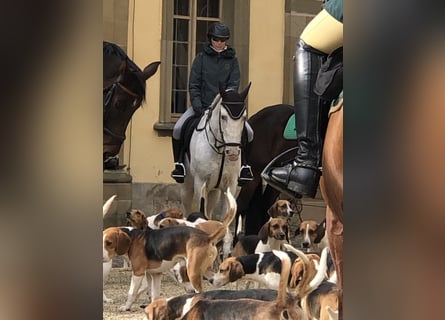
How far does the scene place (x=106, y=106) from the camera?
3.27m

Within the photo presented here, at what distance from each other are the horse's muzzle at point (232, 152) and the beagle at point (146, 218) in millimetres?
411

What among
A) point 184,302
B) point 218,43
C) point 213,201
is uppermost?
point 218,43

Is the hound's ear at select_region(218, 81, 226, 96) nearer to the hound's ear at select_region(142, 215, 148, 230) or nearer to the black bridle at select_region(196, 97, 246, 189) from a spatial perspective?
the black bridle at select_region(196, 97, 246, 189)

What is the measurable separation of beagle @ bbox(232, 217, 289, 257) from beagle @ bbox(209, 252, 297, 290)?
395 mm

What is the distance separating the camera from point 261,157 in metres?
4.19

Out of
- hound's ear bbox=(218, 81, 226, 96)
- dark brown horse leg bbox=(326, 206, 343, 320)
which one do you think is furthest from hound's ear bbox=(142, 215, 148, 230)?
dark brown horse leg bbox=(326, 206, 343, 320)

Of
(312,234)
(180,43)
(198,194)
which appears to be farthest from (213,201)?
(180,43)

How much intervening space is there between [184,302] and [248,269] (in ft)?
1.55

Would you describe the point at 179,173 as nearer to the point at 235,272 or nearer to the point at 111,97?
the point at 111,97

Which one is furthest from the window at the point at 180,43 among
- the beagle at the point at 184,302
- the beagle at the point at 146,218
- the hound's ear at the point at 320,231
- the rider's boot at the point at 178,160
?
the beagle at the point at 184,302
